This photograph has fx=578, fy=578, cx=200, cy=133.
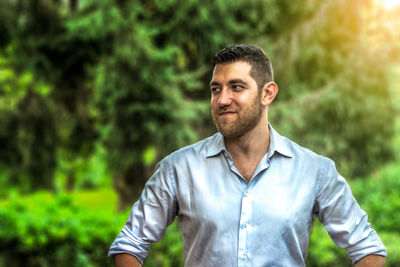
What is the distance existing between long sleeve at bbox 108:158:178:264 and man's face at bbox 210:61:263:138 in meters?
0.32

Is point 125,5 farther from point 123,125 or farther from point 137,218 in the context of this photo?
point 137,218

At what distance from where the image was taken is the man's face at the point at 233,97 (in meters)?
2.25

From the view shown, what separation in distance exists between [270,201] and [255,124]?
1.07ft

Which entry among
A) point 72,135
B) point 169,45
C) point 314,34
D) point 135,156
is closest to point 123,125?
point 135,156

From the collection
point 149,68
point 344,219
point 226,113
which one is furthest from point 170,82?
point 344,219

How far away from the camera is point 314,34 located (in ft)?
30.3

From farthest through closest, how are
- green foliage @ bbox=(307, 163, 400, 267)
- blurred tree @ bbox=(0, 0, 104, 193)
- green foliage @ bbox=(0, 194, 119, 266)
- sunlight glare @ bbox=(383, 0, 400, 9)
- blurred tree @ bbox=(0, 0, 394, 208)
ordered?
sunlight glare @ bbox=(383, 0, 400, 9) < blurred tree @ bbox=(0, 0, 104, 193) < blurred tree @ bbox=(0, 0, 394, 208) < green foliage @ bbox=(307, 163, 400, 267) < green foliage @ bbox=(0, 194, 119, 266)

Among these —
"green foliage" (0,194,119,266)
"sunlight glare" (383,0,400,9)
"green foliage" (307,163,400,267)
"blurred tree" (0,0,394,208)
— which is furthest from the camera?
"sunlight glare" (383,0,400,9)

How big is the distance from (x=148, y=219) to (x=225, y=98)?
56 centimetres

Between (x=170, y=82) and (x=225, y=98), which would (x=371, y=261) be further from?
(x=170, y=82)

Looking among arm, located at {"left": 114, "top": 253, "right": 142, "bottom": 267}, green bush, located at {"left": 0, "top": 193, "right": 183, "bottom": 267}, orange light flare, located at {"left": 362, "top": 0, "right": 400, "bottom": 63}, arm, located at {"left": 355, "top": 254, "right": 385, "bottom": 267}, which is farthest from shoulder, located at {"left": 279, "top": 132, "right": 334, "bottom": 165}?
orange light flare, located at {"left": 362, "top": 0, "right": 400, "bottom": 63}

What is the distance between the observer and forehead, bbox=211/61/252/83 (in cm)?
225

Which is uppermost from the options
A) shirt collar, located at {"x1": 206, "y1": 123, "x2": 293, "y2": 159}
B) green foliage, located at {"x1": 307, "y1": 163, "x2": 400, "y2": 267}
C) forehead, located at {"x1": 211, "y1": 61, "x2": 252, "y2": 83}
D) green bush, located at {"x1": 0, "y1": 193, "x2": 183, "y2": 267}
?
forehead, located at {"x1": 211, "y1": 61, "x2": 252, "y2": 83}

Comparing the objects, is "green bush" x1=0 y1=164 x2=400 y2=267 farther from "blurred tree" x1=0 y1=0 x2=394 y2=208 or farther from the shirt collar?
the shirt collar
